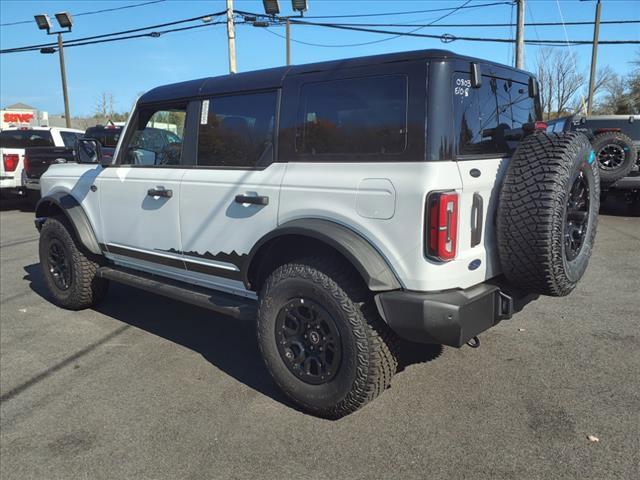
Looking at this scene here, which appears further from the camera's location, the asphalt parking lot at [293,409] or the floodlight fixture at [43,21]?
the floodlight fixture at [43,21]

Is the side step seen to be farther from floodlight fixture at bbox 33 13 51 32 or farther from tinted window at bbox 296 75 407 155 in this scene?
floodlight fixture at bbox 33 13 51 32

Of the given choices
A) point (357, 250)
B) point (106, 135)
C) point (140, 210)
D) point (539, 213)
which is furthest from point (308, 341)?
point (106, 135)

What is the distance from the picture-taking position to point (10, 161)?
12070 millimetres

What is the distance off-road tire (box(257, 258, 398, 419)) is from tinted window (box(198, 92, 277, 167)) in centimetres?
83

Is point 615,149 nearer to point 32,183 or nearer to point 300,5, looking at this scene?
point 300,5

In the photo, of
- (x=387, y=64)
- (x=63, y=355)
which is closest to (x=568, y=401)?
(x=387, y=64)

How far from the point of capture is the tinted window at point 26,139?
12.5 metres

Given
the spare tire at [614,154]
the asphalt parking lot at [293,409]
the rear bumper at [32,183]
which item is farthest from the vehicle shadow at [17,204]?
the spare tire at [614,154]

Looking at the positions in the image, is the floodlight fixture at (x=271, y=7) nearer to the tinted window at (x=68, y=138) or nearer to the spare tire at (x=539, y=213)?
the tinted window at (x=68, y=138)

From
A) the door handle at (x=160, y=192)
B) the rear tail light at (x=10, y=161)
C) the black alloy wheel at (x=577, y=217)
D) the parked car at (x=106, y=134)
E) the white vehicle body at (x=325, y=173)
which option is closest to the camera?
the white vehicle body at (x=325, y=173)

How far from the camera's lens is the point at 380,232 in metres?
2.76

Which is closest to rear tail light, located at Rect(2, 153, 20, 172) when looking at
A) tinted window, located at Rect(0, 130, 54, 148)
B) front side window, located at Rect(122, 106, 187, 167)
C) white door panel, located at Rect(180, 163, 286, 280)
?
tinted window, located at Rect(0, 130, 54, 148)

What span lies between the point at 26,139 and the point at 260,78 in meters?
11.4

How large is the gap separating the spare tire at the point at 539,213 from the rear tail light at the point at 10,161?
12.4 meters
